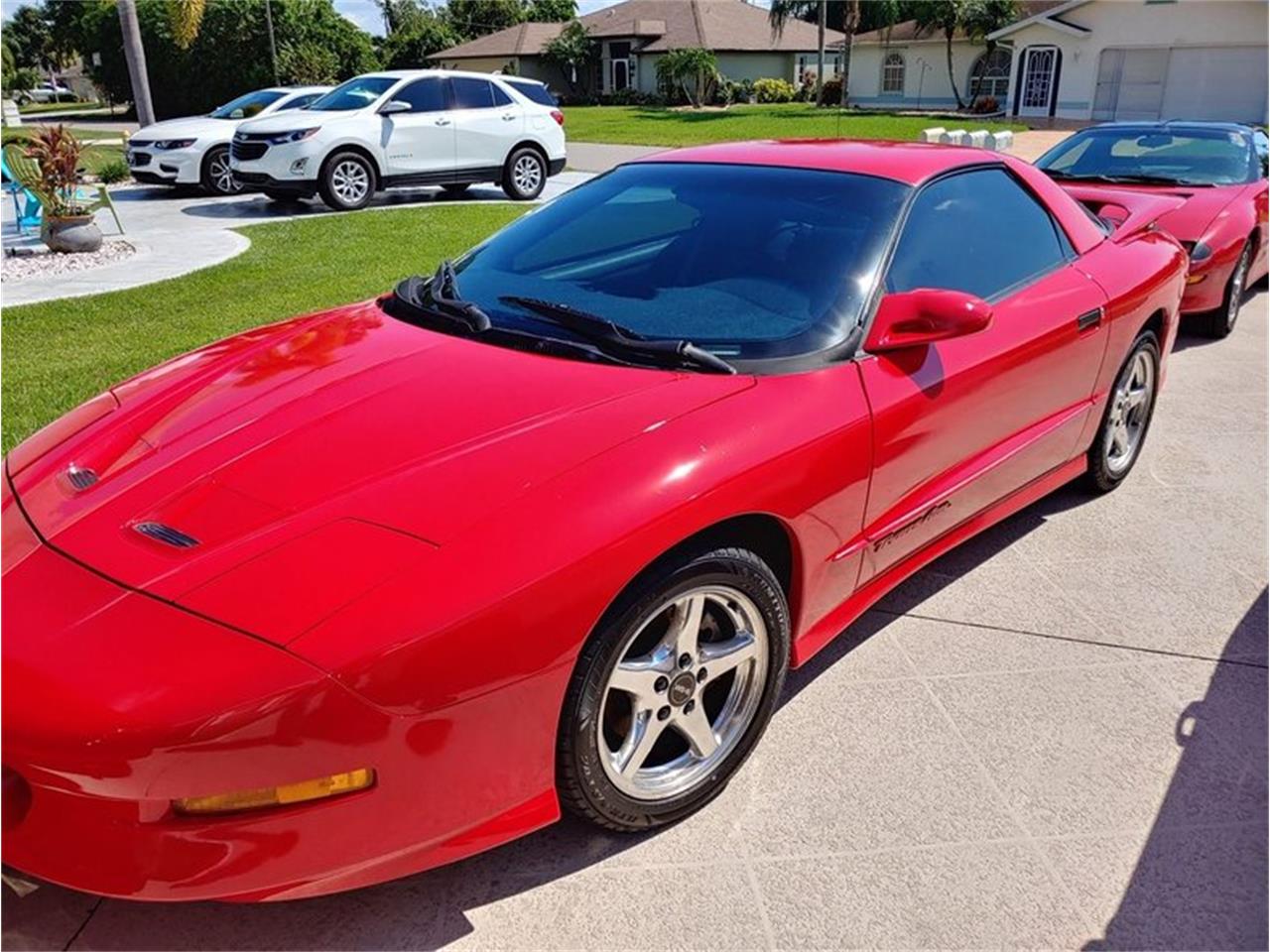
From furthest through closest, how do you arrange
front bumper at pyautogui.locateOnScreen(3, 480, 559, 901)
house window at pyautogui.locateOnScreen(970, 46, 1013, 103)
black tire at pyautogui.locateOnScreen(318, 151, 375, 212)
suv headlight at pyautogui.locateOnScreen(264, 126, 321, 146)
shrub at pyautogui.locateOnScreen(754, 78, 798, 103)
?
shrub at pyautogui.locateOnScreen(754, 78, 798, 103) < house window at pyautogui.locateOnScreen(970, 46, 1013, 103) < black tire at pyautogui.locateOnScreen(318, 151, 375, 212) < suv headlight at pyautogui.locateOnScreen(264, 126, 321, 146) < front bumper at pyautogui.locateOnScreen(3, 480, 559, 901)

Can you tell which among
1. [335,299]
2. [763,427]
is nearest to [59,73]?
[335,299]

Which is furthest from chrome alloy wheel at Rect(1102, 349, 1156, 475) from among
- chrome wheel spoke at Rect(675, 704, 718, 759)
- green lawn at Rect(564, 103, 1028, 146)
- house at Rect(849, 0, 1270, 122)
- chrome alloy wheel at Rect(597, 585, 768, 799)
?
house at Rect(849, 0, 1270, 122)

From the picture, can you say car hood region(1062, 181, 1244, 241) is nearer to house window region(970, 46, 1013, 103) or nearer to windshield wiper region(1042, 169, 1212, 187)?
windshield wiper region(1042, 169, 1212, 187)

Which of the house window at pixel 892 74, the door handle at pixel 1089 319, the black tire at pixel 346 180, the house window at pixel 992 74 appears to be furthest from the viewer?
the house window at pixel 892 74

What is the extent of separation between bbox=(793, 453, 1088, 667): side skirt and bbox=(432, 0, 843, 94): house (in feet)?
161

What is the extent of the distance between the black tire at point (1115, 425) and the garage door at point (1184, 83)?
32801 mm

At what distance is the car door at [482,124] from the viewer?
13422 millimetres

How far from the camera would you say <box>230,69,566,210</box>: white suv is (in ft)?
40.6

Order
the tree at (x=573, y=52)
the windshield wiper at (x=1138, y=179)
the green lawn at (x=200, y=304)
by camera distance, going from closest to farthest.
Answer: the green lawn at (x=200, y=304), the windshield wiper at (x=1138, y=179), the tree at (x=573, y=52)

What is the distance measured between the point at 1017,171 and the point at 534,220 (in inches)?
73.1

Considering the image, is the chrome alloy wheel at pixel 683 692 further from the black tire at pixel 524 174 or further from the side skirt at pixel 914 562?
the black tire at pixel 524 174

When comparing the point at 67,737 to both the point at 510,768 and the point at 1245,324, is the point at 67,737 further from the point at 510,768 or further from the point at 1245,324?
the point at 1245,324

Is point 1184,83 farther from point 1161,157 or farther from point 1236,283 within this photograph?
point 1236,283

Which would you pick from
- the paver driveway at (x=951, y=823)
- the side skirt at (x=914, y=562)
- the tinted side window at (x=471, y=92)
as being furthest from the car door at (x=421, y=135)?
the paver driveway at (x=951, y=823)
